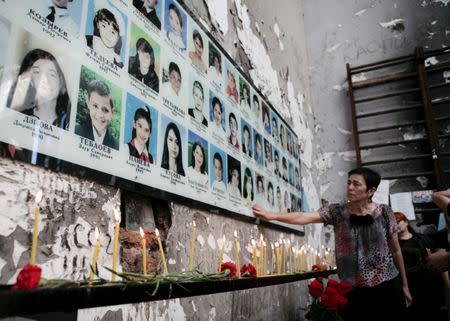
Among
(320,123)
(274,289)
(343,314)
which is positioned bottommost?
(343,314)

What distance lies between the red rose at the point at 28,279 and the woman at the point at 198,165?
93cm

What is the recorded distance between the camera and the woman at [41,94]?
2.59ft

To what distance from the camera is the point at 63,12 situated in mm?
935

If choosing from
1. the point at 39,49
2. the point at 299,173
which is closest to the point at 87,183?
the point at 39,49

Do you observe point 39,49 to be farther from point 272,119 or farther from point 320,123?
point 320,123

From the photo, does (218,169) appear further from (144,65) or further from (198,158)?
(144,65)

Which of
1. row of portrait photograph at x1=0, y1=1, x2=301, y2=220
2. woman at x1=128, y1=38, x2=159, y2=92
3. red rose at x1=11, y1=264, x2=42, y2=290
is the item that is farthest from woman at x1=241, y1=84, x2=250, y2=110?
red rose at x1=11, y1=264, x2=42, y2=290

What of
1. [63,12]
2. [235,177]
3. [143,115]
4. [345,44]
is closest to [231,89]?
[235,177]

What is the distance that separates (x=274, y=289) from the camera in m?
2.30

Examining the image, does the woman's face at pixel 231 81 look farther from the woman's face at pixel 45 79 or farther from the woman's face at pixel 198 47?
the woman's face at pixel 45 79

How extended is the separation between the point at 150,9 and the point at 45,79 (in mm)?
617

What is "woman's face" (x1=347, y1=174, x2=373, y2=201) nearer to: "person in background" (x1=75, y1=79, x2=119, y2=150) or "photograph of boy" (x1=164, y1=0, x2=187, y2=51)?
"photograph of boy" (x1=164, y1=0, x2=187, y2=51)

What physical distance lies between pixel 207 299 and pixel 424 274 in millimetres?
1978

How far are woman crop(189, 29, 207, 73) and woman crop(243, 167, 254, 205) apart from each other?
25.5 inches
